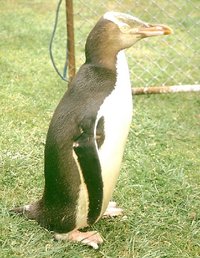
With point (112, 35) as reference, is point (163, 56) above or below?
below

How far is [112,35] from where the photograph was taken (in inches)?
49.3

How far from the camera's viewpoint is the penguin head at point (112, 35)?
1.25m

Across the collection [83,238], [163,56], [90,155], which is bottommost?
[163,56]

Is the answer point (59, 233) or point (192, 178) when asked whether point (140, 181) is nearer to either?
point (192, 178)

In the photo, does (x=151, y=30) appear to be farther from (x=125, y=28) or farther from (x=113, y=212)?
(x=113, y=212)

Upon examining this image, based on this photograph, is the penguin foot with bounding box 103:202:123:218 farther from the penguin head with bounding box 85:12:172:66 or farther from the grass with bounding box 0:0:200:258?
the penguin head with bounding box 85:12:172:66

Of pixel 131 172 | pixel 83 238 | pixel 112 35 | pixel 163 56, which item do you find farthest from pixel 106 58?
pixel 163 56

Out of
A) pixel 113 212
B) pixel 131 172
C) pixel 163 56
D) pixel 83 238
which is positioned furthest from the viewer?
pixel 163 56

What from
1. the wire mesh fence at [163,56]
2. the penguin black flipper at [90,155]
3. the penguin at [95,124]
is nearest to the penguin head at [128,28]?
the penguin at [95,124]

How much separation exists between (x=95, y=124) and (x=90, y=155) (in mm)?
78

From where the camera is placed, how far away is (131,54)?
11.4ft

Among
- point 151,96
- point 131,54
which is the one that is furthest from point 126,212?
point 131,54

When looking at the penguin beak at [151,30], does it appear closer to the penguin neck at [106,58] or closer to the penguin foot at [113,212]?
the penguin neck at [106,58]

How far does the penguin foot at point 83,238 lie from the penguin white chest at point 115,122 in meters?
0.16
